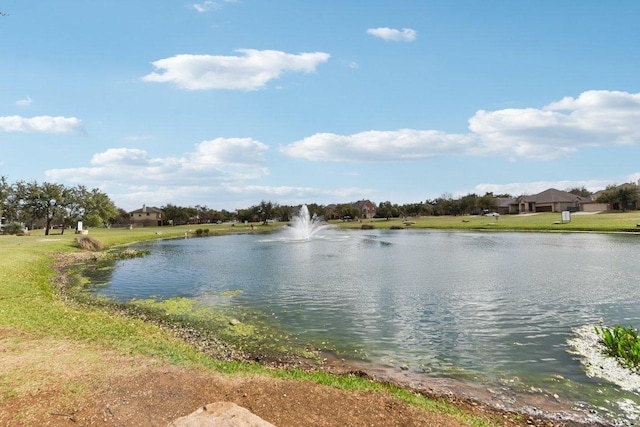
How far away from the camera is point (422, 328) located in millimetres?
17141

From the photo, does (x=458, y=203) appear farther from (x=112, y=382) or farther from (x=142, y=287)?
(x=112, y=382)

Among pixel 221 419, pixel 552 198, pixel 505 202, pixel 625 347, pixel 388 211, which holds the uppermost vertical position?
pixel 552 198

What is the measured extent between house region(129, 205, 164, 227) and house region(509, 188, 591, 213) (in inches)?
5902

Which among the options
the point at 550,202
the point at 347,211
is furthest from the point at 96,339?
the point at 347,211

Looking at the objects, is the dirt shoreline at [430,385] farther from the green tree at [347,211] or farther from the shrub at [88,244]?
the green tree at [347,211]

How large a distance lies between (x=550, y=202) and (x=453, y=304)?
137547mm

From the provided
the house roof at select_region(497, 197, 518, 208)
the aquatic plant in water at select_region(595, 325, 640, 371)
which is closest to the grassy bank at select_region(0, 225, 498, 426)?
the aquatic plant in water at select_region(595, 325, 640, 371)

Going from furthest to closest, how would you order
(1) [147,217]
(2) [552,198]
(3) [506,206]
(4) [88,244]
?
(1) [147,217] < (3) [506,206] < (2) [552,198] < (4) [88,244]

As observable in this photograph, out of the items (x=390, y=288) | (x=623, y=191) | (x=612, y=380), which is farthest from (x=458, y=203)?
(x=612, y=380)

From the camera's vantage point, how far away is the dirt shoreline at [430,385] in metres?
9.41

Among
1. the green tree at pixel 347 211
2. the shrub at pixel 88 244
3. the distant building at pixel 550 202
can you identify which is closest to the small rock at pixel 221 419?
the shrub at pixel 88 244

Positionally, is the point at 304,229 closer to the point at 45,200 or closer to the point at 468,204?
the point at 45,200

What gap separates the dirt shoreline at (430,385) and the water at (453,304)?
378 millimetres

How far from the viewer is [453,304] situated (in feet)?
70.1
